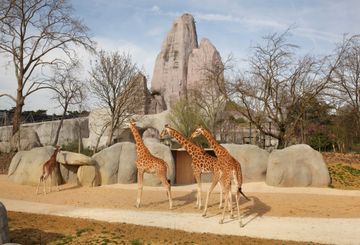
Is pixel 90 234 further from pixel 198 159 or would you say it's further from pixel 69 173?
pixel 69 173

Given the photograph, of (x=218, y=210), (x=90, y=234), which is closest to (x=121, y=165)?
(x=218, y=210)

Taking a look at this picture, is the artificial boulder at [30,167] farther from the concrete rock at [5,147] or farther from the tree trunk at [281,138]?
the tree trunk at [281,138]

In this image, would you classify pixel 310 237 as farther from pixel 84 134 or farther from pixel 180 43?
pixel 180 43

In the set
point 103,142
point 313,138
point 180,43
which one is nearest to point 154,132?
point 103,142

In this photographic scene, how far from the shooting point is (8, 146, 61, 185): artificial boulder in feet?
55.5

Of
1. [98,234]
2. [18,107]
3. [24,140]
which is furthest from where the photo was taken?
[24,140]

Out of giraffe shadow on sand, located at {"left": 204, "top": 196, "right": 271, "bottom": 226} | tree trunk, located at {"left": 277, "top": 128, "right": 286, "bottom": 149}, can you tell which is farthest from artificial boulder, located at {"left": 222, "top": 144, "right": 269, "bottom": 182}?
tree trunk, located at {"left": 277, "top": 128, "right": 286, "bottom": 149}

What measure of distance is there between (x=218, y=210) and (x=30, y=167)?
9.22 m

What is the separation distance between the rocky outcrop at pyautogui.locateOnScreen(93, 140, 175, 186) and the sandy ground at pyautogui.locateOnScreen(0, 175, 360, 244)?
2.24 feet

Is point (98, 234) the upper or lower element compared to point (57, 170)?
lower

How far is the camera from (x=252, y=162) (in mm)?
18312

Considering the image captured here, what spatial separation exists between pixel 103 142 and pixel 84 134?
20.9 ft

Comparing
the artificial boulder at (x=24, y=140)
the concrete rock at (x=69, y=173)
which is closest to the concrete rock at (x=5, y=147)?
the artificial boulder at (x=24, y=140)

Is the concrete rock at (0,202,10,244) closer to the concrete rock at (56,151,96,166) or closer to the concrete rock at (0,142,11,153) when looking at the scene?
the concrete rock at (56,151,96,166)
